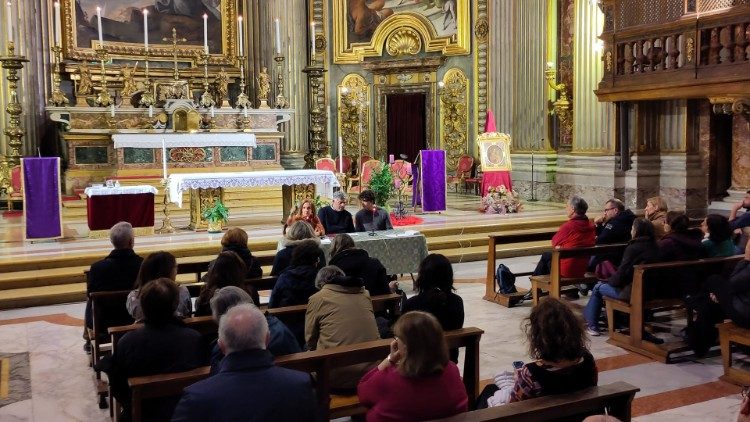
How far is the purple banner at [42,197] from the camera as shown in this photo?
10.1m

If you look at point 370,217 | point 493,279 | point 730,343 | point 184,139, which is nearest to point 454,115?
point 184,139

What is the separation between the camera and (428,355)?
3.03 metres

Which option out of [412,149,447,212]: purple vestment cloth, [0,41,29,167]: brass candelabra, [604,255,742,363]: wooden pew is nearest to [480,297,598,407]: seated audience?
[604,255,742,363]: wooden pew

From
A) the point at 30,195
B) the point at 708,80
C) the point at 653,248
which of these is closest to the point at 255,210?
the point at 30,195

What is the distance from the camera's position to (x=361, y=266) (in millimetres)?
5562

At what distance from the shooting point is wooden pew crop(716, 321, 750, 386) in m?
5.18

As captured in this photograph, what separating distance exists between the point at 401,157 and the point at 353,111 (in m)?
3.95

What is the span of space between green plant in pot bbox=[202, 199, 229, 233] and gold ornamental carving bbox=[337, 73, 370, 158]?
7.39m

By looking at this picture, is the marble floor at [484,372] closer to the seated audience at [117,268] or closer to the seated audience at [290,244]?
the seated audience at [117,268]

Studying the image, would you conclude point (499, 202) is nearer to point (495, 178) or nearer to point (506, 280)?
point (495, 178)

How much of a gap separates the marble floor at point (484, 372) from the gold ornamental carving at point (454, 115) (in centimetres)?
988

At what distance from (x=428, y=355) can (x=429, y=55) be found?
1528 cm

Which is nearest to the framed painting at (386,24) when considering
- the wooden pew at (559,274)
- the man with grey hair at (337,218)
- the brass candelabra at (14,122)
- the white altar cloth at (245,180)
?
the white altar cloth at (245,180)

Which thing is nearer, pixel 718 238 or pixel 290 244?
pixel 290 244
